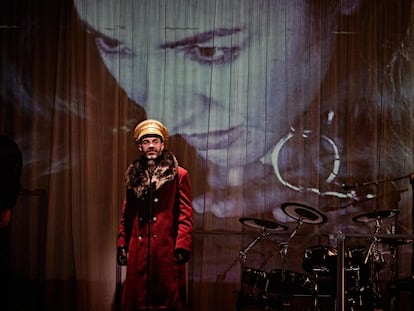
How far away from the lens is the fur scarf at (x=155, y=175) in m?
5.04

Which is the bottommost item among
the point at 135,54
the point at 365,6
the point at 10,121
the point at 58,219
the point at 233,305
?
the point at 233,305

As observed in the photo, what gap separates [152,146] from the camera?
5125 mm

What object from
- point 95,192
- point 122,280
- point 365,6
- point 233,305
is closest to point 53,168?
point 95,192

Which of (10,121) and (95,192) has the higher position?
(10,121)

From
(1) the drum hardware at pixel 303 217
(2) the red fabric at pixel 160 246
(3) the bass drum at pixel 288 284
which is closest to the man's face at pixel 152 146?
(2) the red fabric at pixel 160 246

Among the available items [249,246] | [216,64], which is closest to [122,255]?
[249,246]

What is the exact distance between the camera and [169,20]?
614 centimetres

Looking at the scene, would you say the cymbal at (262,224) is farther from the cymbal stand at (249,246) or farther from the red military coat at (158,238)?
the red military coat at (158,238)

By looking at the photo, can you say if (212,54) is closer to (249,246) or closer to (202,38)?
(202,38)

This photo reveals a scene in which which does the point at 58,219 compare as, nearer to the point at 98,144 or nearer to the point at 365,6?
the point at 98,144

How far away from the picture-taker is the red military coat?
498cm

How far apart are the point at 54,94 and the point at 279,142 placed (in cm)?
190

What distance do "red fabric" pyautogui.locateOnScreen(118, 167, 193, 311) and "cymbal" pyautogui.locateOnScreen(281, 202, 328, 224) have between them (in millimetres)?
916

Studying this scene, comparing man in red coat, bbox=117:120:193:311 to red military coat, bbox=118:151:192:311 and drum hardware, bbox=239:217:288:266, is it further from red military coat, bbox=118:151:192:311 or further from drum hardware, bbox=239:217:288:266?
drum hardware, bbox=239:217:288:266
